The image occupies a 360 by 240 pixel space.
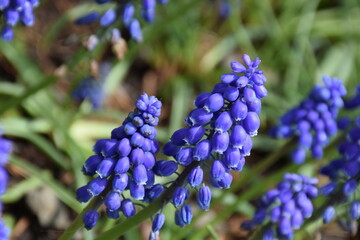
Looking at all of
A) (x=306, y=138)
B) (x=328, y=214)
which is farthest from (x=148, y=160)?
(x=306, y=138)

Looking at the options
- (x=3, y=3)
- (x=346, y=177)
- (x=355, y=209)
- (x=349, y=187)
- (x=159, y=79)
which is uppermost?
(x=159, y=79)

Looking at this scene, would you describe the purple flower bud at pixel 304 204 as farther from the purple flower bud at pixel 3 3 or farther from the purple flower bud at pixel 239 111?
the purple flower bud at pixel 3 3

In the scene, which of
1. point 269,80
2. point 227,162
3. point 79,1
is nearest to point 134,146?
point 227,162

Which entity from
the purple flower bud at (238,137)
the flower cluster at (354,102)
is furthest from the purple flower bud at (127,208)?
the flower cluster at (354,102)

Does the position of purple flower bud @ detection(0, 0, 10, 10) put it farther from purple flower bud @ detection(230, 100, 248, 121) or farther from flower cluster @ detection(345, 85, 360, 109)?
flower cluster @ detection(345, 85, 360, 109)

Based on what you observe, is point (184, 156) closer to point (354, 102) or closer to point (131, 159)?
point (131, 159)

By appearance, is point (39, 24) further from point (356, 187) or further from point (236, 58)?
point (356, 187)
